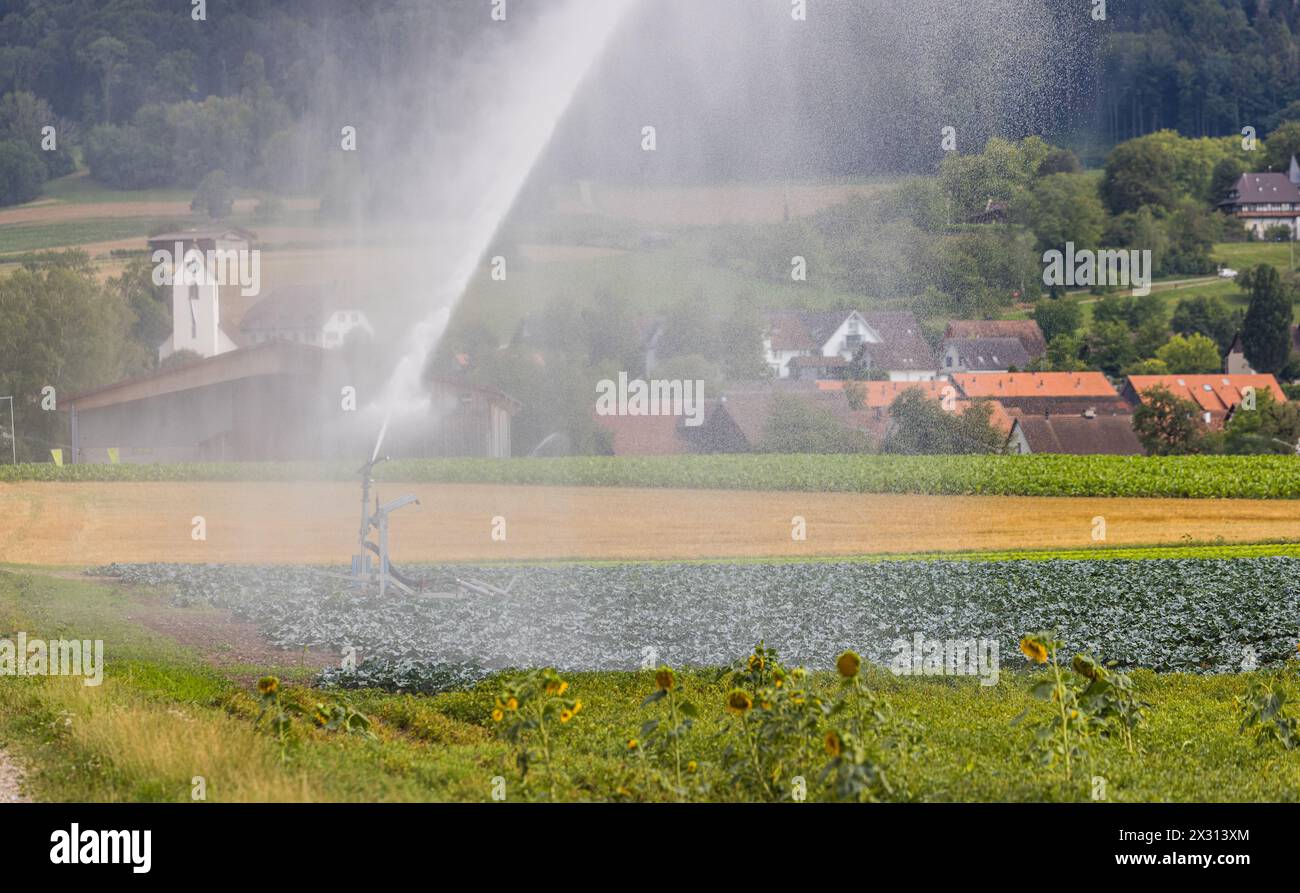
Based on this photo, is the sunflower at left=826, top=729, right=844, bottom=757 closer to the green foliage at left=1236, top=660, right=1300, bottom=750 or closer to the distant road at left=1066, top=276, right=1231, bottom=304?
the green foliage at left=1236, top=660, right=1300, bottom=750

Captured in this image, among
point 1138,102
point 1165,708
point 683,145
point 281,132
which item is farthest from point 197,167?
point 1138,102

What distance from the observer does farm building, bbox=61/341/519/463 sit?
47.0 metres

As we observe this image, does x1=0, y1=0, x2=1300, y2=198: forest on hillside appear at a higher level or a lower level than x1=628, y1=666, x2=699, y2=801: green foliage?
higher

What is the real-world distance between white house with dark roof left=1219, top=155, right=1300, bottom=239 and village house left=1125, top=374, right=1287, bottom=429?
2130 inches

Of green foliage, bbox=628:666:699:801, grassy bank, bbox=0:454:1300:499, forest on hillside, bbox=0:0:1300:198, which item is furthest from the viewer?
grassy bank, bbox=0:454:1300:499

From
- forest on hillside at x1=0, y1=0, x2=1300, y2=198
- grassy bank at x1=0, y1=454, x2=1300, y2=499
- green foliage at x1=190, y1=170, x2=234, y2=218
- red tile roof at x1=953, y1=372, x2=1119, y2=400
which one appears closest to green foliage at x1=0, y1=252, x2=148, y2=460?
forest on hillside at x1=0, y1=0, x2=1300, y2=198

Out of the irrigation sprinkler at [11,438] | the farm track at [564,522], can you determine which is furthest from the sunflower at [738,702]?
the irrigation sprinkler at [11,438]

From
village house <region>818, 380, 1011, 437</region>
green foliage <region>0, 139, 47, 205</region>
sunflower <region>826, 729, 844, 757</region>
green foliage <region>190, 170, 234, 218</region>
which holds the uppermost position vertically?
green foliage <region>0, 139, 47, 205</region>

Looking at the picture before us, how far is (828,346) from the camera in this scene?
82.1m

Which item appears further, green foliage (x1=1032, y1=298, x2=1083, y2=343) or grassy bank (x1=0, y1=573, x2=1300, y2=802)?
green foliage (x1=1032, y1=298, x2=1083, y2=343)

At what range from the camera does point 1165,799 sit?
9.34 metres

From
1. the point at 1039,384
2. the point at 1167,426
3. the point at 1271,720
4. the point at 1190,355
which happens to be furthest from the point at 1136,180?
the point at 1271,720

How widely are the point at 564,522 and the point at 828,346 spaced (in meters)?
46.6

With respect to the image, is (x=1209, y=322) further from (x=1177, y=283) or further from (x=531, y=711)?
(x=531, y=711)
